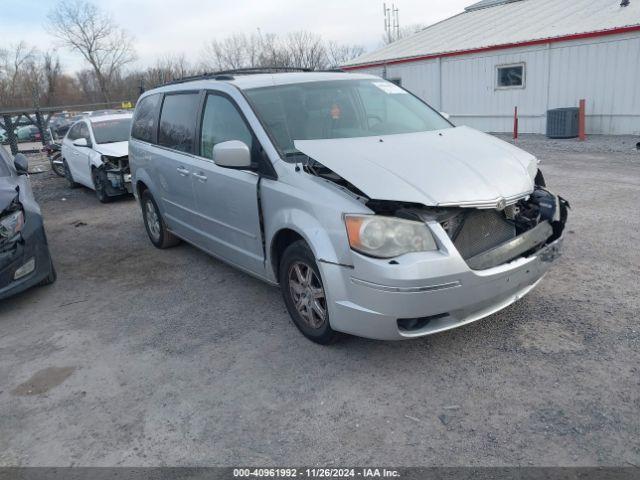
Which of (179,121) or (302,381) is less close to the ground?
(179,121)

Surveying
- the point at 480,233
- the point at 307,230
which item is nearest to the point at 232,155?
the point at 307,230

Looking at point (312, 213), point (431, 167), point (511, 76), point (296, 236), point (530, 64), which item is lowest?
point (296, 236)

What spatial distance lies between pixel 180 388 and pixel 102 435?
55 centimetres

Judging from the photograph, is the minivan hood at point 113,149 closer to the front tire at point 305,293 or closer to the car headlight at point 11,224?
the car headlight at point 11,224

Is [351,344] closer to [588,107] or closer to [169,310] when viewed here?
[169,310]

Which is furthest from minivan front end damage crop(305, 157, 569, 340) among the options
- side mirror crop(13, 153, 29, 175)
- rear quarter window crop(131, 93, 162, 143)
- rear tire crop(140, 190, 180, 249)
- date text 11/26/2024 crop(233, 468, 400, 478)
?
side mirror crop(13, 153, 29, 175)

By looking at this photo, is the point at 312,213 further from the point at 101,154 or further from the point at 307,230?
the point at 101,154

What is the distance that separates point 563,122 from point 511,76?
3010mm

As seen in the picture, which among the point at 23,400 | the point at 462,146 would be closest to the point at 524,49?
the point at 462,146

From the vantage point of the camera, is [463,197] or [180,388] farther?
[180,388]

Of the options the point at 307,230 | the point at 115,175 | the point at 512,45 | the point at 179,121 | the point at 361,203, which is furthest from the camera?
the point at 512,45

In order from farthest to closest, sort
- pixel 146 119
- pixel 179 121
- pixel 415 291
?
1. pixel 146 119
2. pixel 179 121
3. pixel 415 291

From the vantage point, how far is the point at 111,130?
1059 centimetres

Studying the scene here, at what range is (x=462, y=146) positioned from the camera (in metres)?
3.93
